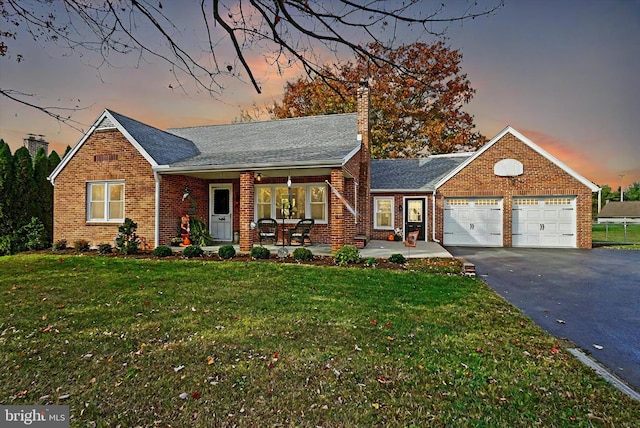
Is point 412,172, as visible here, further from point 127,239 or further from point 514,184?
point 127,239

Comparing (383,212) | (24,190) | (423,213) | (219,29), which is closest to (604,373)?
(219,29)

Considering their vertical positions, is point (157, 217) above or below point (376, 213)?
below

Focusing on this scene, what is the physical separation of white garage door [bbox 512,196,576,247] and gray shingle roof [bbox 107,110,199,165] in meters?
15.0

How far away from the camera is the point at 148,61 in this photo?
11.8ft

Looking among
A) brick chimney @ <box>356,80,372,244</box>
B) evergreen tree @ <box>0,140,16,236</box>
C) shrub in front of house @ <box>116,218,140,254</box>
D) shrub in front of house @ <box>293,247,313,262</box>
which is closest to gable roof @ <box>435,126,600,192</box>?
brick chimney @ <box>356,80,372,244</box>

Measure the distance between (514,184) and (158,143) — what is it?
51.6 ft

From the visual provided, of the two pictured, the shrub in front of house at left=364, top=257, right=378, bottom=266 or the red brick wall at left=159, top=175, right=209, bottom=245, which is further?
the red brick wall at left=159, top=175, right=209, bottom=245

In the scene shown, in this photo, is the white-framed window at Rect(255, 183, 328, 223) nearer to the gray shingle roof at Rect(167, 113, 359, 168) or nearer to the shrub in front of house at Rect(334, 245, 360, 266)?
the gray shingle roof at Rect(167, 113, 359, 168)

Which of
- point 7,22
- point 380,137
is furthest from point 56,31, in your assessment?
point 380,137

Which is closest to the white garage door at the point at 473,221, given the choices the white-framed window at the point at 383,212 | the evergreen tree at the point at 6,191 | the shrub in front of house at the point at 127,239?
the white-framed window at the point at 383,212

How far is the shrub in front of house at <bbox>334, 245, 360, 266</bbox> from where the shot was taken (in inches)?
353

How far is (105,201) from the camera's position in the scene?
12414 mm

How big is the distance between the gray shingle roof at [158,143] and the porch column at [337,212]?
6670 mm

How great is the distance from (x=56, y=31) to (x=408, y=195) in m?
14.5
